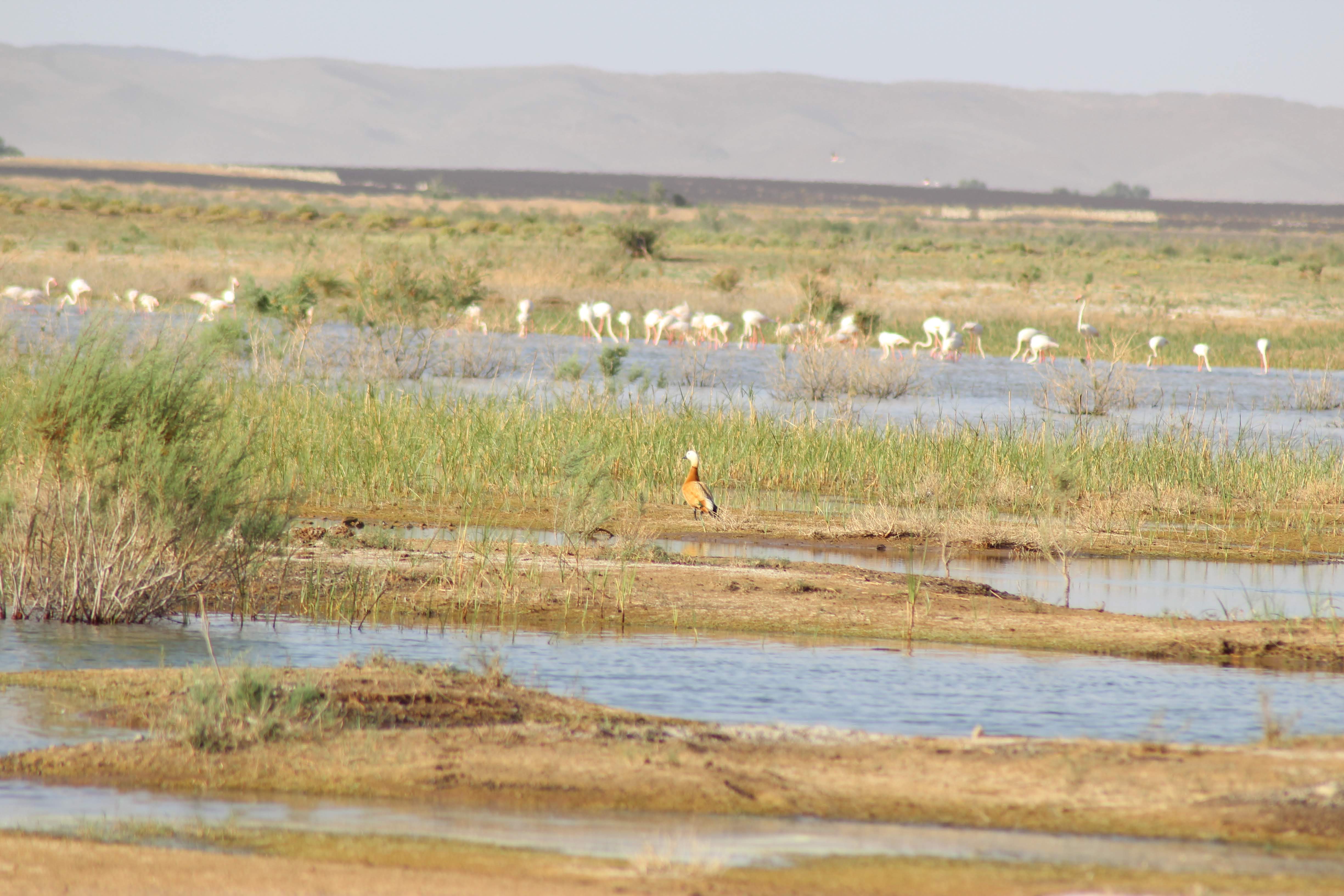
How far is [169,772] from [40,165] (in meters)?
136

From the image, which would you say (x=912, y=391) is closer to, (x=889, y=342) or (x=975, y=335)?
(x=889, y=342)

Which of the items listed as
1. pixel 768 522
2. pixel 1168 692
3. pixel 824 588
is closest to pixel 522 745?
pixel 1168 692

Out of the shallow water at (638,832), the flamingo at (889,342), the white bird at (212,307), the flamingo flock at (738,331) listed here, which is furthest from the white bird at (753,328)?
the shallow water at (638,832)

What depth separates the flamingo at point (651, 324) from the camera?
1362 inches

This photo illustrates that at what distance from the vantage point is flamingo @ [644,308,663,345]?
34.6 metres

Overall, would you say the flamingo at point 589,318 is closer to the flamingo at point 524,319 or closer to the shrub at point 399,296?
the flamingo at point 524,319

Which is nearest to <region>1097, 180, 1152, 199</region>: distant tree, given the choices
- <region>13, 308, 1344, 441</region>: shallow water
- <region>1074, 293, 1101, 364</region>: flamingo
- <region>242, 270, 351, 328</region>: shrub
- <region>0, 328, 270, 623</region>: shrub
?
<region>1074, 293, 1101, 364</region>: flamingo

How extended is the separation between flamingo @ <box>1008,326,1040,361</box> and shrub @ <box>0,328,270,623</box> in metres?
25.6

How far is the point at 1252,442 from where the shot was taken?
66.4ft

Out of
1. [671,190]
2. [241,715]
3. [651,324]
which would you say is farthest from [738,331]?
[671,190]

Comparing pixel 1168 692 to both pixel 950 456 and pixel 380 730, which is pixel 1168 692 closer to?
pixel 380 730

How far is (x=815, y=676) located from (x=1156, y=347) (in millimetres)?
26890

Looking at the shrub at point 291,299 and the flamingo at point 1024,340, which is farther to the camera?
the flamingo at point 1024,340

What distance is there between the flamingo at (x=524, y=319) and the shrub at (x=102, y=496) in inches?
918
